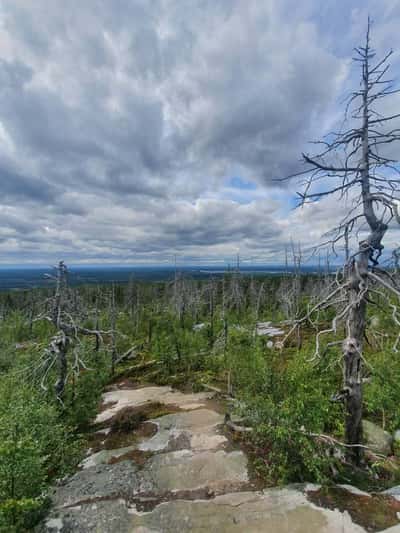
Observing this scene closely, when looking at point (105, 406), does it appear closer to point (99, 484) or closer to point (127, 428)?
point (127, 428)

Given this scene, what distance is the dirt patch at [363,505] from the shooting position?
16.7 ft

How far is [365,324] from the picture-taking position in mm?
6543

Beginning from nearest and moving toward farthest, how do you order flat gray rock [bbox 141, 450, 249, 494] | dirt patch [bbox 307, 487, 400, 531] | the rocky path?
dirt patch [bbox 307, 487, 400, 531] → the rocky path → flat gray rock [bbox 141, 450, 249, 494]

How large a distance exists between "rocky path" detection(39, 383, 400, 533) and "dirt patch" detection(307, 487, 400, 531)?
4cm

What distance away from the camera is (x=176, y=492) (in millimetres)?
6887

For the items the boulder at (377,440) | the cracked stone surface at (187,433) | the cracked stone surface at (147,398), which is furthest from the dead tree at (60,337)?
the boulder at (377,440)

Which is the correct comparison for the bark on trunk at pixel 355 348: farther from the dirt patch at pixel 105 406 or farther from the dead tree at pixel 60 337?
the dirt patch at pixel 105 406

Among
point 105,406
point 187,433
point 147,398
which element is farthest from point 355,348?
point 105,406

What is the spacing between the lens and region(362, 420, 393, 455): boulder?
9156mm

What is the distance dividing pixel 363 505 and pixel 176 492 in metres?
4.37

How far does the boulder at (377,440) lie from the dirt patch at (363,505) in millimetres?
4259

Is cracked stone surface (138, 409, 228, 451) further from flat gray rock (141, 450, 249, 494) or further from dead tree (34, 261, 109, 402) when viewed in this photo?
dead tree (34, 261, 109, 402)

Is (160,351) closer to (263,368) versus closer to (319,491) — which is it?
(263,368)

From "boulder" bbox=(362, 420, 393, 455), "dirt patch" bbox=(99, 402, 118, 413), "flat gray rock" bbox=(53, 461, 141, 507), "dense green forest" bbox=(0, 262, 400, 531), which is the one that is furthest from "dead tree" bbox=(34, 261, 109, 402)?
"boulder" bbox=(362, 420, 393, 455)
